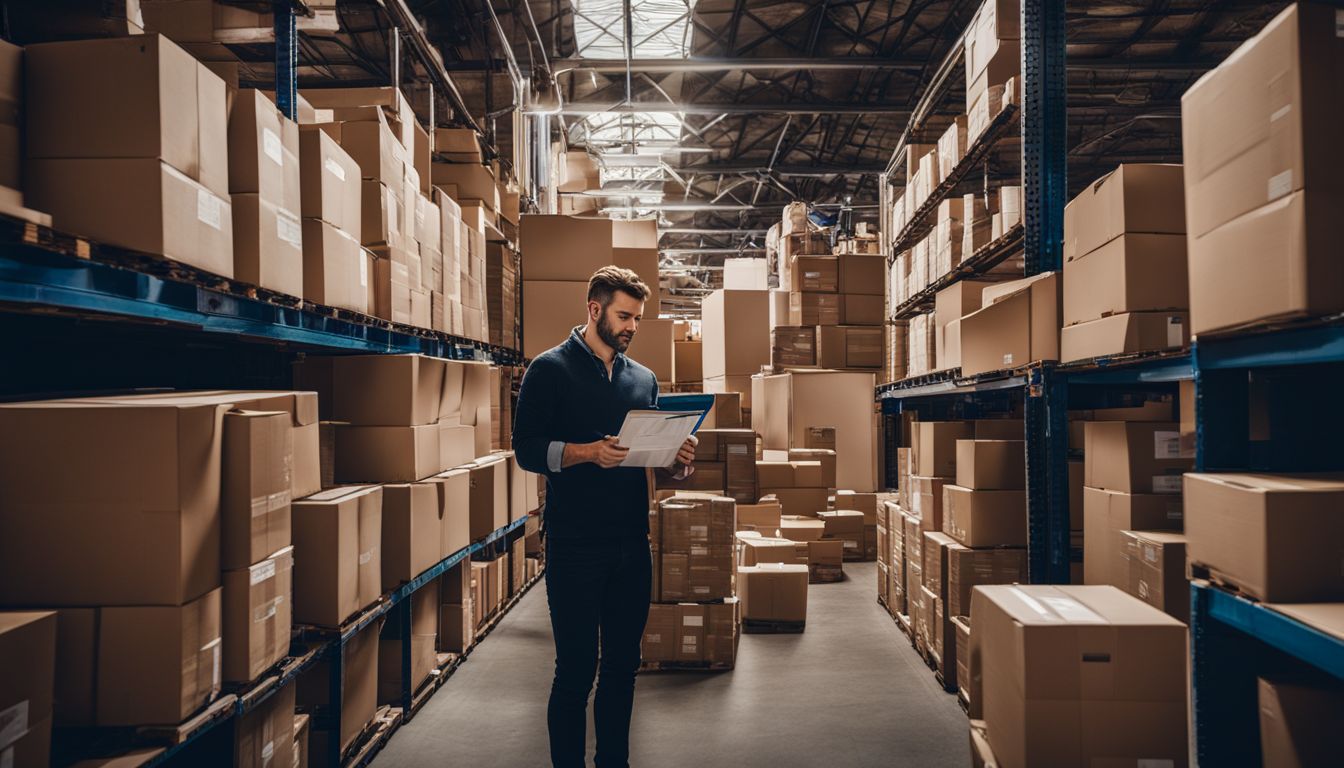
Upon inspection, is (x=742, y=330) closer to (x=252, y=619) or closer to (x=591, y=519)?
(x=591, y=519)

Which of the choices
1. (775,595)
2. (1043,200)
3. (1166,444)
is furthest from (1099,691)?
(775,595)

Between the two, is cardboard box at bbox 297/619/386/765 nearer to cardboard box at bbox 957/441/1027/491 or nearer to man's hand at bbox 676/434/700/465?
man's hand at bbox 676/434/700/465

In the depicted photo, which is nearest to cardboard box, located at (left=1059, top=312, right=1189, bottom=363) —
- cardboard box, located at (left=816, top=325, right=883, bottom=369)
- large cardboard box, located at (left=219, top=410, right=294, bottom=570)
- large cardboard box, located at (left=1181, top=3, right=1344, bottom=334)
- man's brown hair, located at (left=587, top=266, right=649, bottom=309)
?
large cardboard box, located at (left=1181, top=3, right=1344, bottom=334)

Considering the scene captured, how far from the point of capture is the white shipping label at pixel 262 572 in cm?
217

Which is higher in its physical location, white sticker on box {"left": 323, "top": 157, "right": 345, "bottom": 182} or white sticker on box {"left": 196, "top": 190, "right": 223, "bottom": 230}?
white sticker on box {"left": 323, "top": 157, "right": 345, "bottom": 182}

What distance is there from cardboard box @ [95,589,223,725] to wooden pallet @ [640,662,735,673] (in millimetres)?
2995

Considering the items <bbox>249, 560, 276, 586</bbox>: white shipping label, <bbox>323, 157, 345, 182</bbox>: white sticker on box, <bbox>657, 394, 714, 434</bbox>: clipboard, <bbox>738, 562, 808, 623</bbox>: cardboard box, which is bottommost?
<bbox>738, 562, 808, 623</bbox>: cardboard box

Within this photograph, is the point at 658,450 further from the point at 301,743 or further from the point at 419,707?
the point at 419,707

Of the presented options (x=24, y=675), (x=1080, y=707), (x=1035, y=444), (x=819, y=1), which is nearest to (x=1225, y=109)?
(x=1080, y=707)

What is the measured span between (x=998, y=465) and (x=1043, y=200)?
1360mm

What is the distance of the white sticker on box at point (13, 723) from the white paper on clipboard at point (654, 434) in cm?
155

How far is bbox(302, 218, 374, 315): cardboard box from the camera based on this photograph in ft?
8.91

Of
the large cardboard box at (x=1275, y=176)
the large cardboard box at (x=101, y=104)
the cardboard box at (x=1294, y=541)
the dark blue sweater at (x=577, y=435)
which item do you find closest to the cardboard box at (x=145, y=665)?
the large cardboard box at (x=101, y=104)

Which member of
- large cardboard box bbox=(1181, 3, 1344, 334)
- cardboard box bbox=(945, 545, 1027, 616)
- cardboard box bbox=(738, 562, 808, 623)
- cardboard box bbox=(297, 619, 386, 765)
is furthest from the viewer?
cardboard box bbox=(738, 562, 808, 623)
